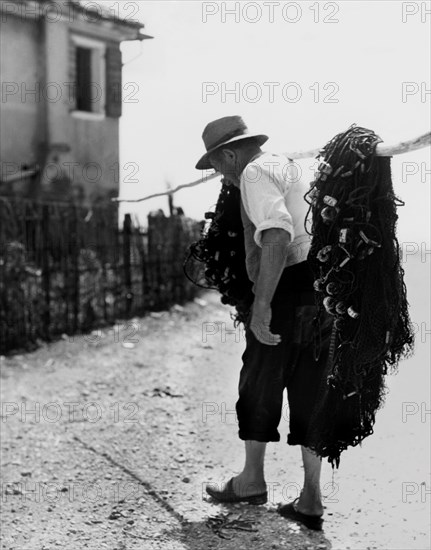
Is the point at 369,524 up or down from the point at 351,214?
down

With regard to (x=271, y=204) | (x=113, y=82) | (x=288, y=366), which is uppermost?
(x=113, y=82)

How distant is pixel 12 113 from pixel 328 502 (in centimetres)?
1015

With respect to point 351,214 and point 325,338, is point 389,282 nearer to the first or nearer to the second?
point 351,214

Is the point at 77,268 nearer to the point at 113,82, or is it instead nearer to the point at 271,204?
→ the point at 271,204

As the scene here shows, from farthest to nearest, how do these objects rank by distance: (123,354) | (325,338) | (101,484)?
(123,354), (101,484), (325,338)

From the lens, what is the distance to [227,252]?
12.7 ft

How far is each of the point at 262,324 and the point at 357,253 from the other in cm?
85

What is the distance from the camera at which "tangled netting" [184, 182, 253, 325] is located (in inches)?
152

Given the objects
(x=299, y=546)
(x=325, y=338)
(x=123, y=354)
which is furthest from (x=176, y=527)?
(x=123, y=354)

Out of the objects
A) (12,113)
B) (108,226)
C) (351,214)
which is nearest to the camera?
(351,214)

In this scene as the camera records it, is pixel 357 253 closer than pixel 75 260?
Yes

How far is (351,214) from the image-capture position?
2.73m

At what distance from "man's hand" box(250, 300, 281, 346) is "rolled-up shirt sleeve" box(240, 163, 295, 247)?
0.28 meters

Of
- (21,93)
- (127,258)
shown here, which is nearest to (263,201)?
(127,258)
